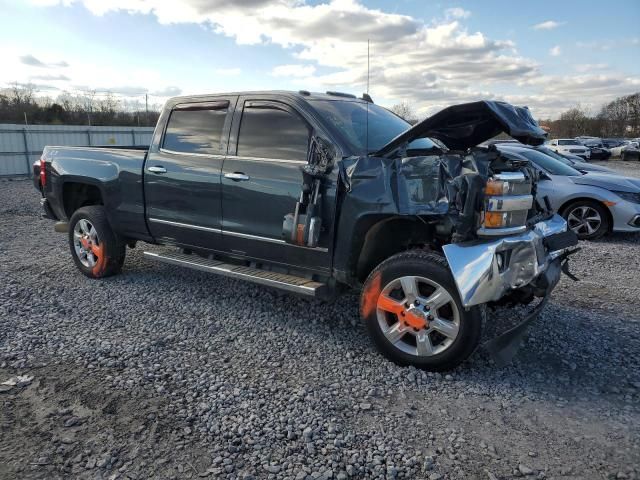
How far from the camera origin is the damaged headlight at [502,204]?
131 inches

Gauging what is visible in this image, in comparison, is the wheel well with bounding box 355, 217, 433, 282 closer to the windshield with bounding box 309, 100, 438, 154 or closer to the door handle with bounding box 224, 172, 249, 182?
the windshield with bounding box 309, 100, 438, 154

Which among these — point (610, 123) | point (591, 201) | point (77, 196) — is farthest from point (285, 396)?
point (610, 123)

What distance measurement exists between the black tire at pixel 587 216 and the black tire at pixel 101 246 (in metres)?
6.69

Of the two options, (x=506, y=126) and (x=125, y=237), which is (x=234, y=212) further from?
(x=506, y=126)

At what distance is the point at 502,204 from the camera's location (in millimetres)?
3318

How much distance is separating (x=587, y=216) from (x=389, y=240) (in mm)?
5513

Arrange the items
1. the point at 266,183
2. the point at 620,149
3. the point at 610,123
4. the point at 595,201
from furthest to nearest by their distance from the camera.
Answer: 1. the point at 610,123
2. the point at 620,149
3. the point at 595,201
4. the point at 266,183

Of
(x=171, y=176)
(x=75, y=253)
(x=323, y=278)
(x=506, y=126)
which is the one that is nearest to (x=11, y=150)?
(x=75, y=253)

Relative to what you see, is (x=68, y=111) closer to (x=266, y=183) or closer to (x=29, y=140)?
(x=29, y=140)

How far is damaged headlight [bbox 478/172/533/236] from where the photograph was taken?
10.9ft

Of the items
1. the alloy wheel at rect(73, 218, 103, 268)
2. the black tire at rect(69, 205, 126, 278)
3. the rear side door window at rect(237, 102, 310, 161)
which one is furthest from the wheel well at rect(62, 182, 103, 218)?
the rear side door window at rect(237, 102, 310, 161)

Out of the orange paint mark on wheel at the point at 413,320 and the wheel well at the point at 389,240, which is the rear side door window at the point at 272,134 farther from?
the orange paint mark on wheel at the point at 413,320

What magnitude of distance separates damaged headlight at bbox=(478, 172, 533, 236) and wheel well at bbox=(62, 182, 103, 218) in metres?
4.54

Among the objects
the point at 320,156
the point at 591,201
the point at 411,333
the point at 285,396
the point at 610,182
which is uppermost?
the point at 320,156
